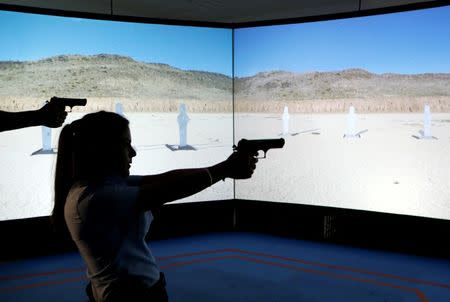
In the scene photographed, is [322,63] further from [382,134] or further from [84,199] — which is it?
[84,199]

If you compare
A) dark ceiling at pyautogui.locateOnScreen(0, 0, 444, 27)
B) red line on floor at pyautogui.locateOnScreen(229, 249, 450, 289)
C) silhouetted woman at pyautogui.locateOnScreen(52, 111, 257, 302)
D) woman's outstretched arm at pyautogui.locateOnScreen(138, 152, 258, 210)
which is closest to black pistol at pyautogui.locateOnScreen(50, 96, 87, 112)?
woman's outstretched arm at pyautogui.locateOnScreen(138, 152, 258, 210)

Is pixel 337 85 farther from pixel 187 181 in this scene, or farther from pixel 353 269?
pixel 187 181

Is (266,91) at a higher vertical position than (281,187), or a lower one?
higher

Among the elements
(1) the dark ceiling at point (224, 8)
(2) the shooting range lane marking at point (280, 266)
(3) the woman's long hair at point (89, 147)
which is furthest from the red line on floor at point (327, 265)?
(3) the woman's long hair at point (89, 147)

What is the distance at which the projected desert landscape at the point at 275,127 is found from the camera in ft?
15.8

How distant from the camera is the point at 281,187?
18.6 feet

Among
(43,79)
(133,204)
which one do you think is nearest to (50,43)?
(43,79)

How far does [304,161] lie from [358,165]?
24.3 inches

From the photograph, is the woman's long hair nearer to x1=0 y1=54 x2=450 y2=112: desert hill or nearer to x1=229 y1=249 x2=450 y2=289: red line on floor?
x1=0 y1=54 x2=450 y2=112: desert hill

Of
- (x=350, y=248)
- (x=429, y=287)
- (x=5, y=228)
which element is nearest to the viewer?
(x=429, y=287)

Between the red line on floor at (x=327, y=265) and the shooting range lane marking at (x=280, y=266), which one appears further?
the red line on floor at (x=327, y=265)

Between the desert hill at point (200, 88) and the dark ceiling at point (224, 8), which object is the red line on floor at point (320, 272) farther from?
the dark ceiling at point (224, 8)

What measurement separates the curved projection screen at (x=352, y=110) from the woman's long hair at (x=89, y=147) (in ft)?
13.1

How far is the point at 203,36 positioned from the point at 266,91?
3.24 feet
